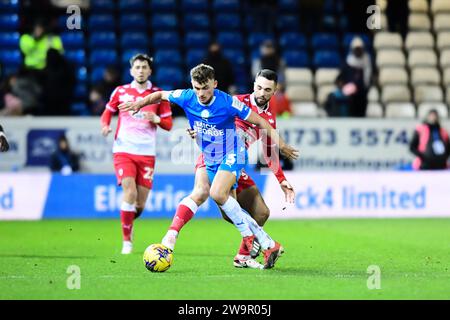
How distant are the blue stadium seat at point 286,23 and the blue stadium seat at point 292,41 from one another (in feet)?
0.82

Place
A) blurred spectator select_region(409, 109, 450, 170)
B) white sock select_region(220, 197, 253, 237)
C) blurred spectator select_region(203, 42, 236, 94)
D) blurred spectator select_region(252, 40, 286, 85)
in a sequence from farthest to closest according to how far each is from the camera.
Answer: blurred spectator select_region(252, 40, 286, 85) < blurred spectator select_region(203, 42, 236, 94) < blurred spectator select_region(409, 109, 450, 170) < white sock select_region(220, 197, 253, 237)

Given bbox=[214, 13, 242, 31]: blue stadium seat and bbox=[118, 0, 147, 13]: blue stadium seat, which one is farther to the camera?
bbox=[214, 13, 242, 31]: blue stadium seat

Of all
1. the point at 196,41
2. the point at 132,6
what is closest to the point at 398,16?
the point at 196,41

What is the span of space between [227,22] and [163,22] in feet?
4.80

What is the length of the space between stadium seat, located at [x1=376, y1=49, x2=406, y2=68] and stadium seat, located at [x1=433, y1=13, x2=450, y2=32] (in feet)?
4.00

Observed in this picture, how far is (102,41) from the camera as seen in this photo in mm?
21844

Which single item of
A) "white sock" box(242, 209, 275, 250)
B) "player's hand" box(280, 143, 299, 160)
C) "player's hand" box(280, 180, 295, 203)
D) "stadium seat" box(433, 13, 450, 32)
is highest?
"stadium seat" box(433, 13, 450, 32)

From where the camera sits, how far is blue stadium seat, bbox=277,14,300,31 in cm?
2317

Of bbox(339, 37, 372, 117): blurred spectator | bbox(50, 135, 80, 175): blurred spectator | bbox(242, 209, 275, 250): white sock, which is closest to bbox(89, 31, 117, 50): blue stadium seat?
bbox(50, 135, 80, 175): blurred spectator

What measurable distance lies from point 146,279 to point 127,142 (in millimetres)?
3704

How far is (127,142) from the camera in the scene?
12734 millimetres

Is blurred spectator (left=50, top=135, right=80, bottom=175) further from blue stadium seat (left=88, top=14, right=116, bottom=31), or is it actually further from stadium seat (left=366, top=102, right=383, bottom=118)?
stadium seat (left=366, top=102, right=383, bottom=118)

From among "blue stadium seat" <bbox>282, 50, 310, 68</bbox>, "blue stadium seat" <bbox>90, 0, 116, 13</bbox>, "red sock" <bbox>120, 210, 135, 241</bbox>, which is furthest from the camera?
"blue stadium seat" <bbox>282, 50, 310, 68</bbox>

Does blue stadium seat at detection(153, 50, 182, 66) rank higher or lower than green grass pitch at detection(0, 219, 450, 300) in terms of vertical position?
higher
